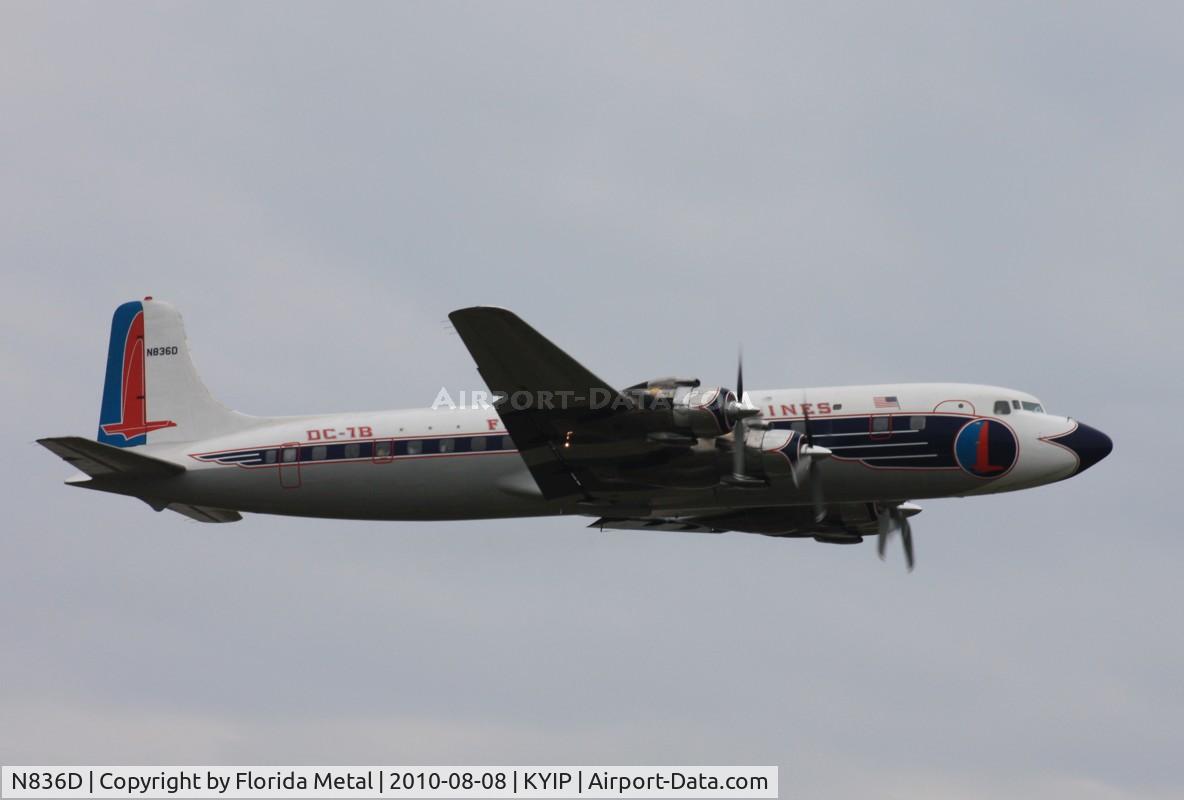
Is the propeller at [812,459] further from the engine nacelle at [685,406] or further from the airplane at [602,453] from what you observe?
the engine nacelle at [685,406]

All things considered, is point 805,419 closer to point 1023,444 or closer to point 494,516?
point 1023,444

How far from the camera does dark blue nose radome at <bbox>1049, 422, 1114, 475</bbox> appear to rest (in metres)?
32.0

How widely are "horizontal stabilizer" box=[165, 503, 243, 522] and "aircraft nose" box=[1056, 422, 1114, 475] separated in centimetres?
1994

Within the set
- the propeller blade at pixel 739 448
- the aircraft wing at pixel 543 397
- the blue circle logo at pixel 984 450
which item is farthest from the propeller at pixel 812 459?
the aircraft wing at pixel 543 397

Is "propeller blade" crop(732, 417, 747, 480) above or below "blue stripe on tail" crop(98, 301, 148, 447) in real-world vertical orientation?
below

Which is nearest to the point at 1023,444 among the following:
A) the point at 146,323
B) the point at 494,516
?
the point at 494,516

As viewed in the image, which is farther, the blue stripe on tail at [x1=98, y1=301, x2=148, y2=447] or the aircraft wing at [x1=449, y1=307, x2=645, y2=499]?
the blue stripe on tail at [x1=98, y1=301, x2=148, y2=447]

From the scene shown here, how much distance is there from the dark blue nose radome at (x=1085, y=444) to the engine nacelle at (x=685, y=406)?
25.3ft

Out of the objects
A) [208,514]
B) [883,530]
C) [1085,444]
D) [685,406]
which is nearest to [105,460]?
[208,514]

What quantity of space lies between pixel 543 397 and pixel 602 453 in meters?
1.95

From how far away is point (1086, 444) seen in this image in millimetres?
32062

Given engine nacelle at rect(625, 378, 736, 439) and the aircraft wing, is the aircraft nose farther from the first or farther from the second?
the aircraft wing

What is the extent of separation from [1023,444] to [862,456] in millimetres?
3601

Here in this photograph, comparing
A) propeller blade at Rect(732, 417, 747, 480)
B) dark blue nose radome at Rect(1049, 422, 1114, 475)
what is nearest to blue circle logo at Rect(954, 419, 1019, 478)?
dark blue nose radome at Rect(1049, 422, 1114, 475)
